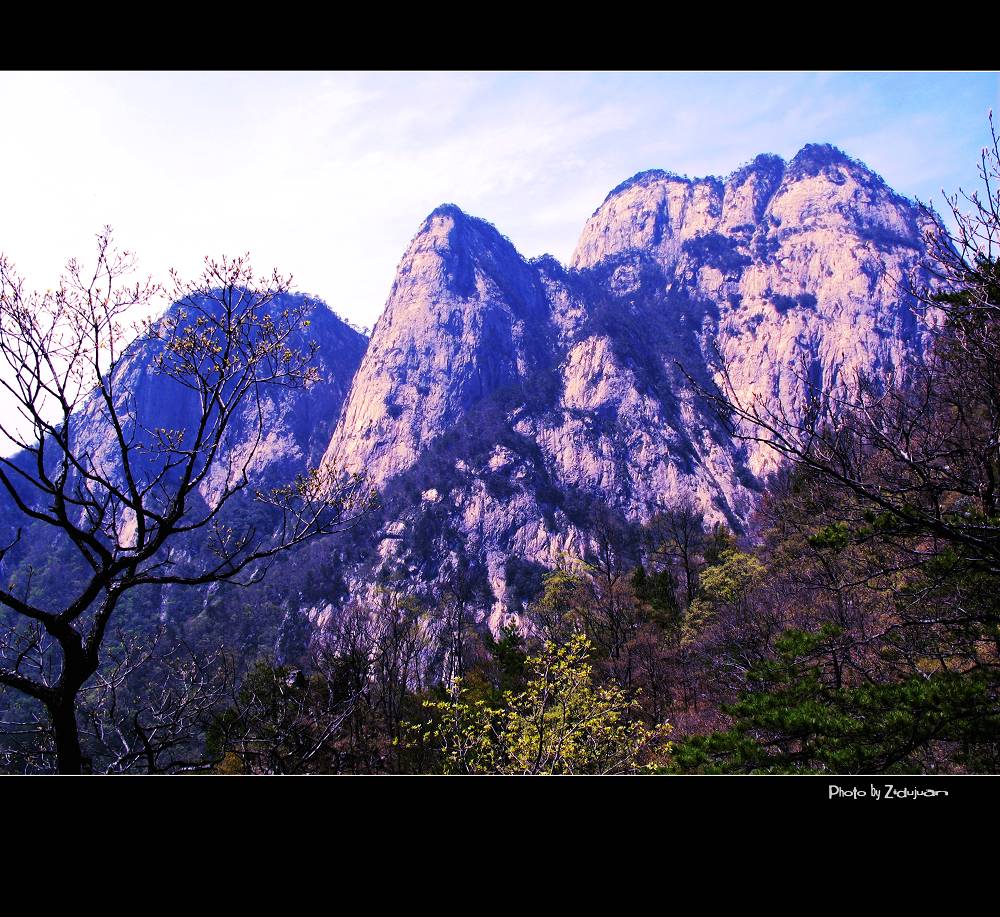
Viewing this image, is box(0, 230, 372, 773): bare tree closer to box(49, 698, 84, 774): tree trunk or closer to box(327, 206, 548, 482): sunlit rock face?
box(49, 698, 84, 774): tree trunk

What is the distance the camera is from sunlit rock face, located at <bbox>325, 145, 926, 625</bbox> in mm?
64688

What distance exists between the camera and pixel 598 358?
8594 cm

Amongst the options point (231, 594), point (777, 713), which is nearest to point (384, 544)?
point (231, 594)

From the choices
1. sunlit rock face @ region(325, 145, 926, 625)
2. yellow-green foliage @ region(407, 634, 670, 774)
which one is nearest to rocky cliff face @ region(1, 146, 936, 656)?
sunlit rock face @ region(325, 145, 926, 625)

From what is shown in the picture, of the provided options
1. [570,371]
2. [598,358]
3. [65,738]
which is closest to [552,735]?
[65,738]

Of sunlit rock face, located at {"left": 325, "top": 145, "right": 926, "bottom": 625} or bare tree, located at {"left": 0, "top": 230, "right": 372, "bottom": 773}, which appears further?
sunlit rock face, located at {"left": 325, "top": 145, "right": 926, "bottom": 625}

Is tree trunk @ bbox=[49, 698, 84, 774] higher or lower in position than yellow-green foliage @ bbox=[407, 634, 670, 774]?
higher

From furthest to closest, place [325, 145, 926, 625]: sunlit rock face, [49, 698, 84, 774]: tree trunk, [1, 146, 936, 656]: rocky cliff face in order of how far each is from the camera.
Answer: [325, 145, 926, 625]: sunlit rock face → [1, 146, 936, 656]: rocky cliff face → [49, 698, 84, 774]: tree trunk

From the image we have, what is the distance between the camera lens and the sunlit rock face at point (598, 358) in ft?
212

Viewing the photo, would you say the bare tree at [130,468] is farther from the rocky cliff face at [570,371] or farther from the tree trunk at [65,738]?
the rocky cliff face at [570,371]

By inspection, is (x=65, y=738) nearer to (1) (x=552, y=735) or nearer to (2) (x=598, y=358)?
(1) (x=552, y=735)
